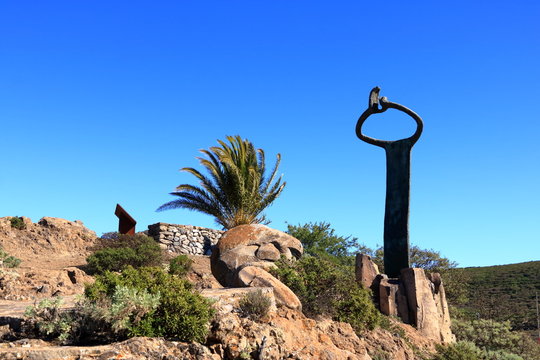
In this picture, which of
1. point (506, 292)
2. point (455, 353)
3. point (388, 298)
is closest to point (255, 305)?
point (388, 298)

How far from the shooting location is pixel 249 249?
45.4 ft

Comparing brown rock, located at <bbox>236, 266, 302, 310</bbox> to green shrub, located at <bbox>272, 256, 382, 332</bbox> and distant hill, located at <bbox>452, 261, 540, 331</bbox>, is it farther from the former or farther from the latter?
distant hill, located at <bbox>452, 261, 540, 331</bbox>

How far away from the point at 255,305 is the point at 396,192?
9.02 m

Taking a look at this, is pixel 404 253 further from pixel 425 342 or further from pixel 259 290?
pixel 259 290

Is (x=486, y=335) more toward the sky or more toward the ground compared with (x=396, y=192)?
more toward the ground

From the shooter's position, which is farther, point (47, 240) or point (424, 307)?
point (47, 240)

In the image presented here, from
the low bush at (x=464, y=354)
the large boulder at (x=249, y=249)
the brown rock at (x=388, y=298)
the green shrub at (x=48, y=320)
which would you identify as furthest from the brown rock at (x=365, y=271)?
the green shrub at (x=48, y=320)

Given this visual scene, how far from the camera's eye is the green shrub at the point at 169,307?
7.54 m

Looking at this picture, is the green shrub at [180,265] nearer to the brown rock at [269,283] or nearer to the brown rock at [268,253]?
the brown rock at [268,253]

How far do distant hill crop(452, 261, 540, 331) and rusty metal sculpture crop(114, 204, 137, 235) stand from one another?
1779 cm

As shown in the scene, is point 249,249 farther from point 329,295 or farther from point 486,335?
point 486,335

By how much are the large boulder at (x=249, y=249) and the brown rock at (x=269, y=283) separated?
249 centimetres

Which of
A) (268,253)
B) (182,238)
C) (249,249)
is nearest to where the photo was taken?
(268,253)

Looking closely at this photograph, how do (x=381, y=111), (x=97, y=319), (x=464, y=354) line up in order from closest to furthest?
(x=97, y=319)
(x=464, y=354)
(x=381, y=111)
